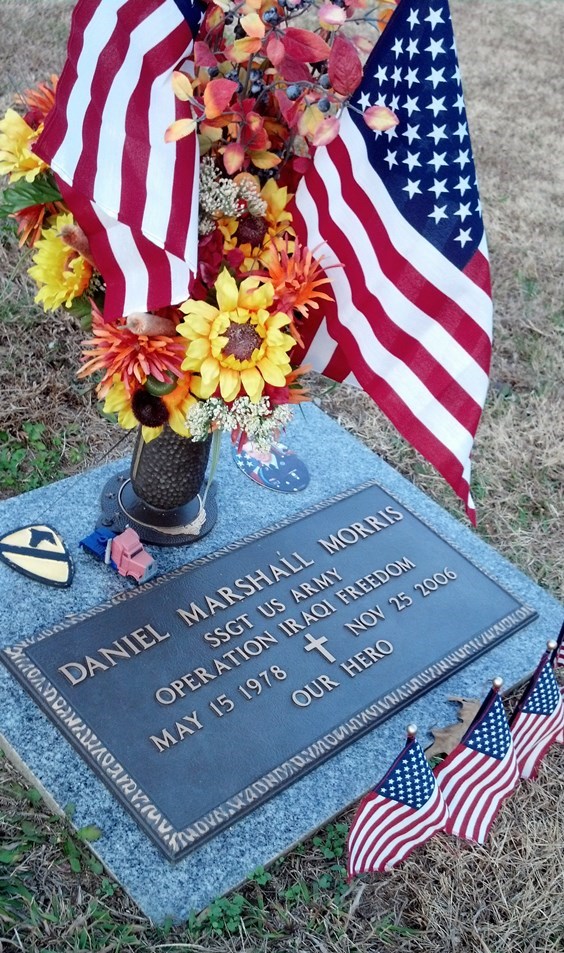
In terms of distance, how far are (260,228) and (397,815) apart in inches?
50.6

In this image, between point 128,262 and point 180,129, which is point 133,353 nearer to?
point 128,262

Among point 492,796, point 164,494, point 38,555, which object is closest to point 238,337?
point 164,494

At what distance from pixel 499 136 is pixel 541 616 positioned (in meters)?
4.49

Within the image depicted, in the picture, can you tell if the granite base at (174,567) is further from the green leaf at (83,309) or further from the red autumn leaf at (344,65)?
the red autumn leaf at (344,65)

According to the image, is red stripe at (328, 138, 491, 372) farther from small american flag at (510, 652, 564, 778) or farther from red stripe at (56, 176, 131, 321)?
small american flag at (510, 652, 564, 778)

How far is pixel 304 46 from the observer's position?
1570mm

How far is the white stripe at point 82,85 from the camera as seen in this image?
1581 mm

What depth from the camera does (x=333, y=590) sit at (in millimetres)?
2566

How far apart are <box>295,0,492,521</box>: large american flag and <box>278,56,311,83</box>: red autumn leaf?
134 mm

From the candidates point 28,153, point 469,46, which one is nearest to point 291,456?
point 28,153

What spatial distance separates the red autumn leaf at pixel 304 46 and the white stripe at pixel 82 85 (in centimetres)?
31

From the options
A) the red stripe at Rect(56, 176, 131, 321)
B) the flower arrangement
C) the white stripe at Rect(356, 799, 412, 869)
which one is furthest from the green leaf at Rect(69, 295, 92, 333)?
the white stripe at Rect(356, 799, 412, 869)

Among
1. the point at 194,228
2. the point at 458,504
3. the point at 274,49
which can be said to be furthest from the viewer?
the point at 458,504

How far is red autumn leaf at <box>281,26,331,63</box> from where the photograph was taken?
5.13 feet
